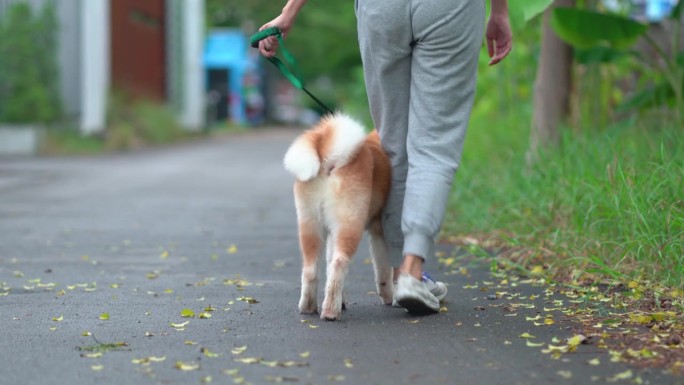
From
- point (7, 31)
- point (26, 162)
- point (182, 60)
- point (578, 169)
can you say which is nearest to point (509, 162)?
point (578, 169)

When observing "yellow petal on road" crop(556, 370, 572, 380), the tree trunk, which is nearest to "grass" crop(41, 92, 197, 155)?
the tree trunk

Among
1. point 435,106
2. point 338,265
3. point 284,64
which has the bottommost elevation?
point 338,265

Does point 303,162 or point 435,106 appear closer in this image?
point 303,162

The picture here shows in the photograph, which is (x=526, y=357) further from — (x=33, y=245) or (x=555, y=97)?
(x=555, y=97)

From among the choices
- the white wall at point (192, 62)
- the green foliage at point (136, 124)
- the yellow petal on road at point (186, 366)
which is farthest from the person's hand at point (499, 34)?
the white wall at point (192, 62)

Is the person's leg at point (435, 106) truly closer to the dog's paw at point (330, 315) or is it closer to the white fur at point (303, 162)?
the dog's paw at point (330, 315)

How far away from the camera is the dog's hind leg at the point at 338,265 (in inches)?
180

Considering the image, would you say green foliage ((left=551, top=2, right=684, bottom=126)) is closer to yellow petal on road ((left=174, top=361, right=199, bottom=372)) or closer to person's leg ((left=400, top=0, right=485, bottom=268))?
person's leg ((left=400, top=0, right=485, bottom=268))

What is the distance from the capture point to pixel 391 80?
4.89 meters

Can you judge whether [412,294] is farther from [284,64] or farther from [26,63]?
[26,63]

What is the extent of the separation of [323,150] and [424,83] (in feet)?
1.75

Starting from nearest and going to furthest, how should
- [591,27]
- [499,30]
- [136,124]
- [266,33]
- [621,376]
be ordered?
1. [621,376]
2. [266,33]
3. [499,30]
4. [591,27]
5. [136,124]

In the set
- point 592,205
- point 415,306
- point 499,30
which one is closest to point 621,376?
point 415,306

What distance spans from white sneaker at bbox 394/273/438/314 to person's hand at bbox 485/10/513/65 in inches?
42.2
